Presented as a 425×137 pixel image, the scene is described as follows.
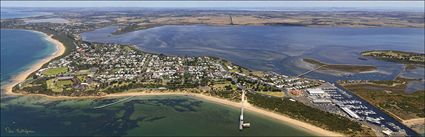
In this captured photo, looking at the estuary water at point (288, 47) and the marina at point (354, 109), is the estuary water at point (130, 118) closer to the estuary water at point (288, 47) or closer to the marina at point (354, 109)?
the marina at point (354, 109)

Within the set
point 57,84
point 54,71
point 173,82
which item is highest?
point 54,71

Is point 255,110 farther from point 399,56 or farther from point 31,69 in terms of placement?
point 399,56

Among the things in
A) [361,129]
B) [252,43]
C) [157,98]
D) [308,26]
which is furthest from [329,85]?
[308,26]

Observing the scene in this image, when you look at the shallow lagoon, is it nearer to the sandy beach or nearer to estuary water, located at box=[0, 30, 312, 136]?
estuary water, located at box=[0, 30, 312, 136]

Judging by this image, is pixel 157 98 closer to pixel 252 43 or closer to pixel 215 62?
pixel 215 62

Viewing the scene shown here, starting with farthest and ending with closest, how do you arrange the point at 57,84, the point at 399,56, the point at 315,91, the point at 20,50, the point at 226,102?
the point at 20,50, the point at 399,56, the point at 57,84, the point at 315,91, the point at 226,102

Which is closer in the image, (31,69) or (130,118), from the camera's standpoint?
(130,118)

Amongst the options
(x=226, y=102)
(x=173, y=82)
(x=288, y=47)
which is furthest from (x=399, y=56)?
(x=173, y=82)

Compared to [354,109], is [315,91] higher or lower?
higher
